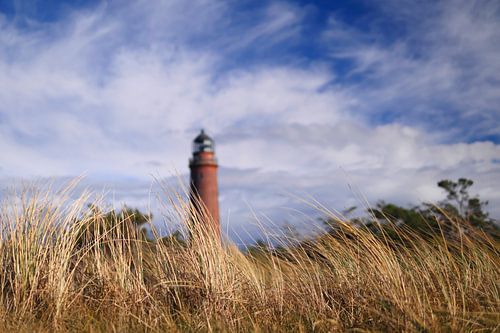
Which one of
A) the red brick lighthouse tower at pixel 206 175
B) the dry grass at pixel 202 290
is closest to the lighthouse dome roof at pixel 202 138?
the red brick lighthouse tower at pixel 206 175

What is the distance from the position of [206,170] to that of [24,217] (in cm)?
1683

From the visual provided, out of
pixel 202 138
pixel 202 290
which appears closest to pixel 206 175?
pixel 202 138

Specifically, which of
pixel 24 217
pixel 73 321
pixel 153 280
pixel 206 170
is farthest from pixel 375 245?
pixel 206 170

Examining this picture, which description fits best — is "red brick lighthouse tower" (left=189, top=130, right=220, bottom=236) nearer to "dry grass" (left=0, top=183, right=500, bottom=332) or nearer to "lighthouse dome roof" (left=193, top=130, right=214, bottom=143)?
"lighthouse dome roof" (left=193, top=130, right=214, bottom=143)

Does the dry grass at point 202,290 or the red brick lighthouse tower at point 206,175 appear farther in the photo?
the red brick lighthouse tower at point 206,175

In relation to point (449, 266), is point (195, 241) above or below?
above

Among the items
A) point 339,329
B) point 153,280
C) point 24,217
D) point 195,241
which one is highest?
point 24,217

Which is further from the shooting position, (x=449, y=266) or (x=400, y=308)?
(x=449, y=266)

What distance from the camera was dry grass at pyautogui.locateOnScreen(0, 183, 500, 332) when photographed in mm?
3057

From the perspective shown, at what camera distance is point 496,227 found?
185 inches

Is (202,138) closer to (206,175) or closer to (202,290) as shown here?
(206,175)

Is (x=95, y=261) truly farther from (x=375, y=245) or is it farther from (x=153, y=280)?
(x=375, y=245)

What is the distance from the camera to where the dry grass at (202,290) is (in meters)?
3.06

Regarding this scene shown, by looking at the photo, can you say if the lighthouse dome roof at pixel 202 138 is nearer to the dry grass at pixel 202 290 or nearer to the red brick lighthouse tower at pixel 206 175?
the red brick lighthouse tower at pixel 206 175
